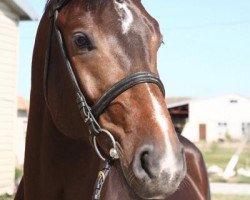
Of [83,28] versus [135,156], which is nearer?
[135,156]

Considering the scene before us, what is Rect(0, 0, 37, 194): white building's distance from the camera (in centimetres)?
1162

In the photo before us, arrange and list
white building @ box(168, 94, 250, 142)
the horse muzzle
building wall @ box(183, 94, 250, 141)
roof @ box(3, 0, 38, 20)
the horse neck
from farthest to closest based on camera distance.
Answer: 1. building wall @ box(183, 94, 250, 141)
2. white building @ box(168, 94, 250, 142)
3. roof @ box(3, 0, 38, 20)
4. the horse neck
5. the horse muzzle

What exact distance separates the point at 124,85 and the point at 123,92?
0.03 meters

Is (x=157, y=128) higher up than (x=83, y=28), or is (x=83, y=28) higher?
(x=83, y=28)

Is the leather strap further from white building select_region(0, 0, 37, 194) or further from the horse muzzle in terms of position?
white building select_region(0, 0, 37, 194)

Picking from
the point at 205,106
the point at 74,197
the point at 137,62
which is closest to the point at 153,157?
the point at 137,62

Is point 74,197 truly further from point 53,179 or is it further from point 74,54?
point 74,54

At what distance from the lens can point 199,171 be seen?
4.93 metres

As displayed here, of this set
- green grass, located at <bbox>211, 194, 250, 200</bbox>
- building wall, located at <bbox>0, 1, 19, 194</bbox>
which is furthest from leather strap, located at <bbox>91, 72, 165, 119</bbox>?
green grass, located at <bbox>211, 194, 250, 200</bbox>

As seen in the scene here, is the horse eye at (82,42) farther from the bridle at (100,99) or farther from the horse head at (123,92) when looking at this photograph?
the bridle at (100,99)

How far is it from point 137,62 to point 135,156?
1.34ft

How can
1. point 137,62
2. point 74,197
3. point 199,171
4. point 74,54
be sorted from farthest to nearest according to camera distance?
point 199,171
point 74,197
point 74,54
point 137,62

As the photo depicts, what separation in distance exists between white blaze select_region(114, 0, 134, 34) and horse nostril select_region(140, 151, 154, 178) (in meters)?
0.55

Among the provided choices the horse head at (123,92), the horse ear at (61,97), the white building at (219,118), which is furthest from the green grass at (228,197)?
the white building at (219,118)
